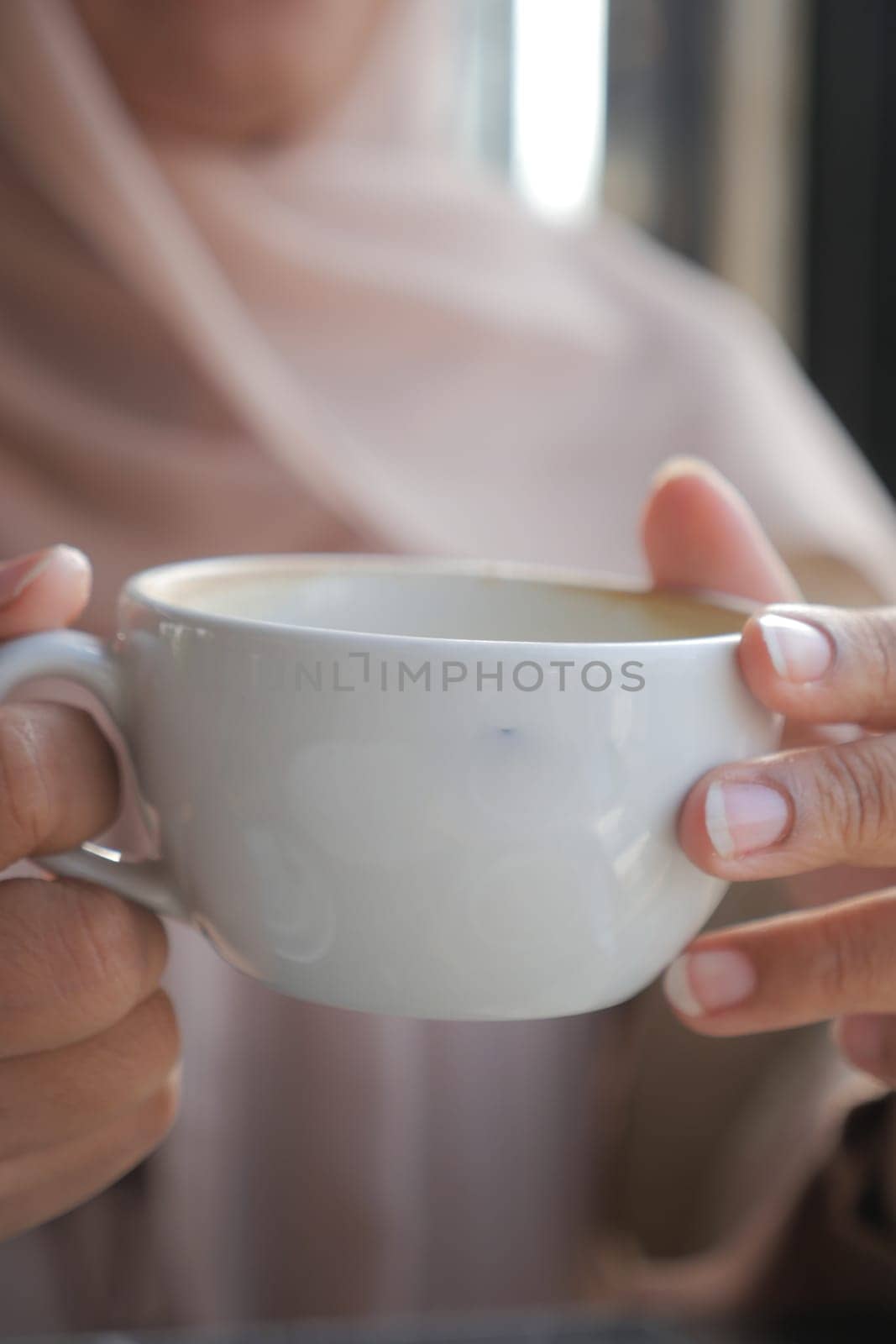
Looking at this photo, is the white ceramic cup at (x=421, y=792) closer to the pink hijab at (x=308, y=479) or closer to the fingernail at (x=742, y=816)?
the fingernail at (x=742, y=816)

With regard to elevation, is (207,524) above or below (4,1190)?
above

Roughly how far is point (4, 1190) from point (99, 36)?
2.90 feet

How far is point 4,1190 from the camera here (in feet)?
1.54

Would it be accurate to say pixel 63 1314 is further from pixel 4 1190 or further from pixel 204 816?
pixel 204 816

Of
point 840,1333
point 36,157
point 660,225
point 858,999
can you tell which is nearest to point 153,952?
point 858,999

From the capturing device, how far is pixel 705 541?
1.69ft

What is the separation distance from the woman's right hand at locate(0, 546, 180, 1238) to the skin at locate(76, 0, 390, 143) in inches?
25.9

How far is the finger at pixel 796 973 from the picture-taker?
1.55 feet

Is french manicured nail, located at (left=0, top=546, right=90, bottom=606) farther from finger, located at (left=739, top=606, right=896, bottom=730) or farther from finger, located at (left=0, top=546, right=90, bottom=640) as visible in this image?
finger, located at (left=739, top=606, right=896, bottom=730)

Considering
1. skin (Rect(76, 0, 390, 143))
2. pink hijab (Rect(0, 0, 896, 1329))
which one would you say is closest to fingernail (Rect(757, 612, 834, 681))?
pink hijab (Rect(0, 0, 896, 1329))

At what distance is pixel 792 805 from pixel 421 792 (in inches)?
5.3

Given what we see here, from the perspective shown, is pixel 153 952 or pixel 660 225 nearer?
pixel 153 952

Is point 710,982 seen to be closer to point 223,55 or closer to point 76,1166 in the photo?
point 76,1166

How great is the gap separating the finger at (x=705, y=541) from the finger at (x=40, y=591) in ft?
0.79
